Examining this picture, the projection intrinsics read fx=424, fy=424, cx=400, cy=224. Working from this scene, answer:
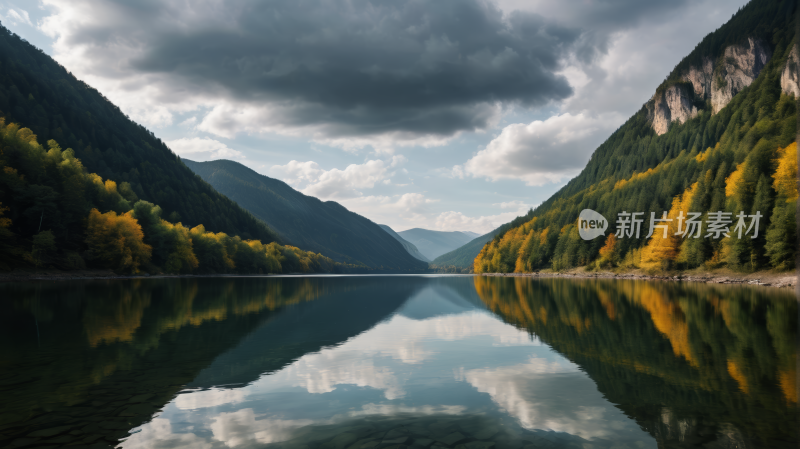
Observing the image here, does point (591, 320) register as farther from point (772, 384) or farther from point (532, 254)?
point (532, 254)

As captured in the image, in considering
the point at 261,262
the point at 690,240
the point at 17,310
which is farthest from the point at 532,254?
the point at 17,310

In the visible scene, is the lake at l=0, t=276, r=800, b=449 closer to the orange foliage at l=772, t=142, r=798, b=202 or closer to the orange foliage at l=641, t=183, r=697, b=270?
the orange foliage at l=772, t=142, r=798, b=202

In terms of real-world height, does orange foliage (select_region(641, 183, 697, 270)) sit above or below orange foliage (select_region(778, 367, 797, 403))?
above

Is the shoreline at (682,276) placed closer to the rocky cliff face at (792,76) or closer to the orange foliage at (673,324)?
the orange foliage at (673,324)

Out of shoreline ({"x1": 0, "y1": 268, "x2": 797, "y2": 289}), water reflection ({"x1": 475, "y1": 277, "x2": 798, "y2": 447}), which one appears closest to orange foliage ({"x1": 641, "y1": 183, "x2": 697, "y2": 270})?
shoreline ({"x1": 0, "y1": 268, "x2": 797, "y2": 289})

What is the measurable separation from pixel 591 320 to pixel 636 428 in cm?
2222

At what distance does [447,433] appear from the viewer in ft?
35.4
